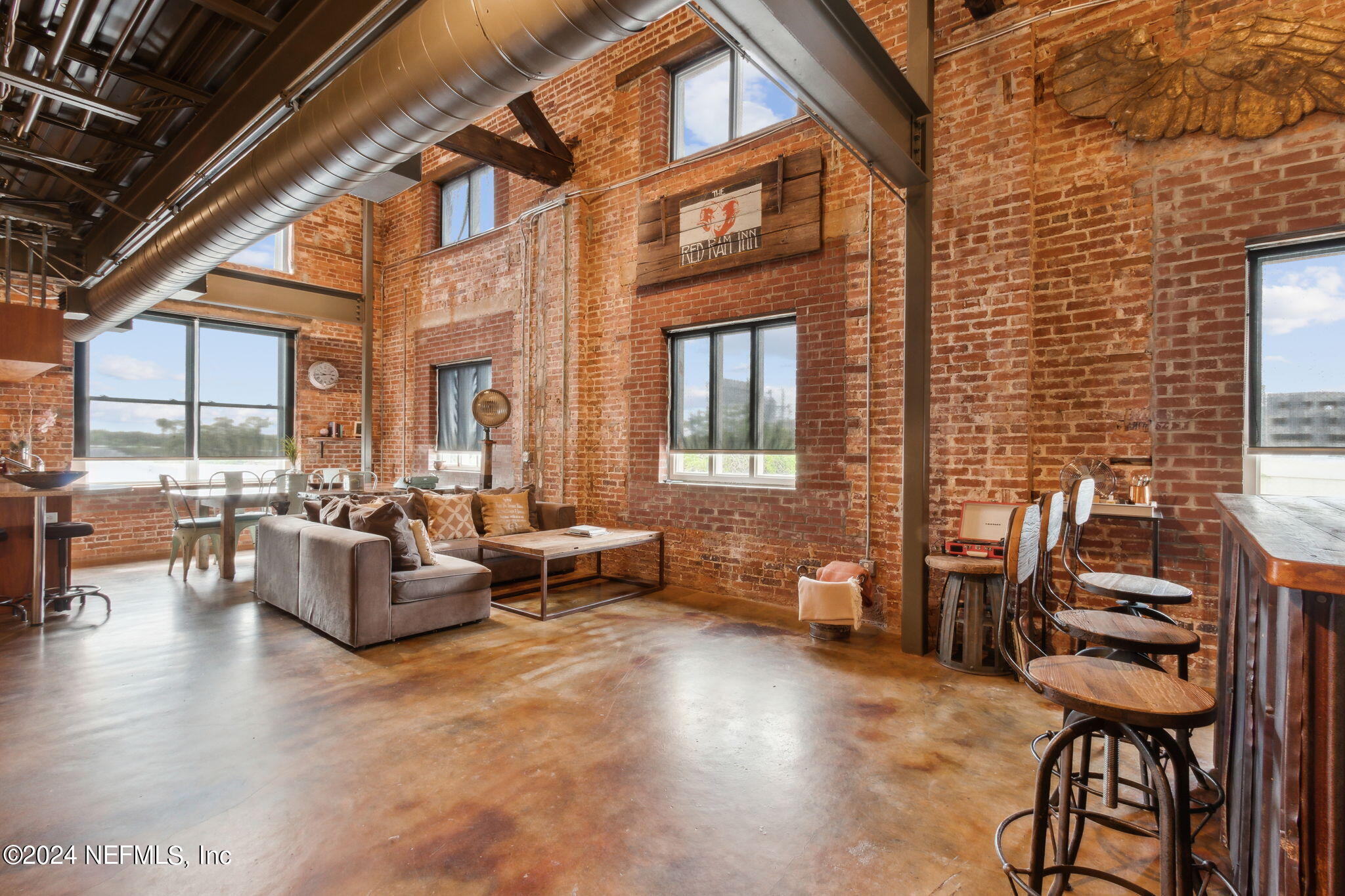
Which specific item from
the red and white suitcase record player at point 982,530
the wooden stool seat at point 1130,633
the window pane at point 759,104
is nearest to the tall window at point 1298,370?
the red and white suitcase record player at point 982,530

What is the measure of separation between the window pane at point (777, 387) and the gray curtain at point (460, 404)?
3.77 meters

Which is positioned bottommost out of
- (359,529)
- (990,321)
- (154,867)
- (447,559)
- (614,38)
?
(154,867)

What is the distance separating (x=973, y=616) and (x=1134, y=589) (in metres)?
1.43

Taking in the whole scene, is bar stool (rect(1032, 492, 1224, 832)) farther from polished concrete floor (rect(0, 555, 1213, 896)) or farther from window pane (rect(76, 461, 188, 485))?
window pane (rect(76, 461, 188, 485))

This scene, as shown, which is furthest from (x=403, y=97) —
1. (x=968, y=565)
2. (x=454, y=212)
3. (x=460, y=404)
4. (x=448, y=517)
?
(x=454, y=212)

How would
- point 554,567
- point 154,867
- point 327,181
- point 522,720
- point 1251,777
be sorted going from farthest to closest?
point 554,567
point 327,181
point 522,720
point 154,867
point 1251,777

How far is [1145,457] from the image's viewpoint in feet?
11.9

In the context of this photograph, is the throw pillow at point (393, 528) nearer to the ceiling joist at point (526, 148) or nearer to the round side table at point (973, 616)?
the ceiling joist at point (526, 148)

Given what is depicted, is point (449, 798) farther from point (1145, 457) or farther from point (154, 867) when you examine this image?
point (1145, 457)

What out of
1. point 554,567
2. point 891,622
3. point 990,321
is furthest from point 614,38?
Result: point 554,567

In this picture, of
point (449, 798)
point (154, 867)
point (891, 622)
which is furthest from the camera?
point (891, 622)

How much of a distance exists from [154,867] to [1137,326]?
16.5 feet

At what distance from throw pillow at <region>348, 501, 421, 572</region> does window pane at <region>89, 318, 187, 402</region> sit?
525 cm

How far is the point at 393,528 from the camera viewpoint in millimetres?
4203
